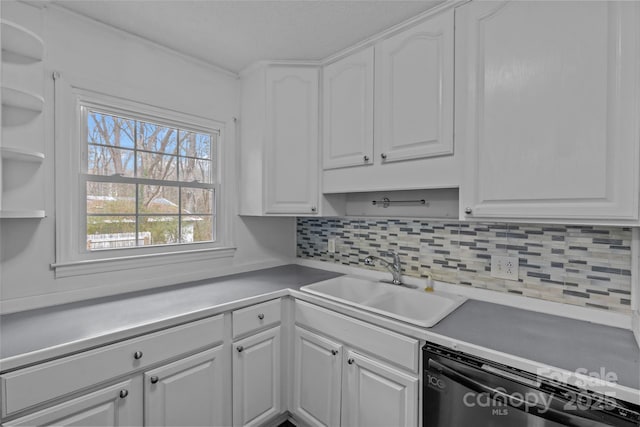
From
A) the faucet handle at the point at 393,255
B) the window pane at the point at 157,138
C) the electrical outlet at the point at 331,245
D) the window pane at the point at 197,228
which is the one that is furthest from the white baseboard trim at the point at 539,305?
the window pane at the point at 157,138

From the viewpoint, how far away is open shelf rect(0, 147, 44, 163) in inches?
49.7

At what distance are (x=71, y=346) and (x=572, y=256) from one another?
83.2 inches

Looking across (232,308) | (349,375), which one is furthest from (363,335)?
(232,308)

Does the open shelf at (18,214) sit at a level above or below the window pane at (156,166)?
below

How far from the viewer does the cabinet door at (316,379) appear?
1.58 meters

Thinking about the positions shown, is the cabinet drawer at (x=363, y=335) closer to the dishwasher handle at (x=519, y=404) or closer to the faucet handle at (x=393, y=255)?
the dishwasher handle at (x=519, y=404)

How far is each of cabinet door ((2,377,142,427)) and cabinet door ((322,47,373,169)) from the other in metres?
1.56

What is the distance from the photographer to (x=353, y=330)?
4.88ft

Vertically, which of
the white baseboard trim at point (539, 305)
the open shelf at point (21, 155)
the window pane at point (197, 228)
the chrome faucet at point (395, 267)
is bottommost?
the white baseboard trim at point (539, 305)

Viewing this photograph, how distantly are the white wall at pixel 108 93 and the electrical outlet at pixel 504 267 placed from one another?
67.0 inches

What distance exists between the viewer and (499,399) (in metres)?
1.05

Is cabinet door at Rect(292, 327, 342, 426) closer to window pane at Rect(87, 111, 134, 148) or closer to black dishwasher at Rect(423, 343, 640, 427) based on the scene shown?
black dishwasher at Rect(423, 343, 640, 427)

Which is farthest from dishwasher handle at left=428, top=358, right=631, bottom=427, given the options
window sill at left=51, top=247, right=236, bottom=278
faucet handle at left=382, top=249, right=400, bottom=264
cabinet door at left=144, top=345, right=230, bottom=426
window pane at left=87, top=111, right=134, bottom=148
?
window pane at left=87, top=111, right=134, bottom=148

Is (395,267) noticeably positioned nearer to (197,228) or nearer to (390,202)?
(390,202)
